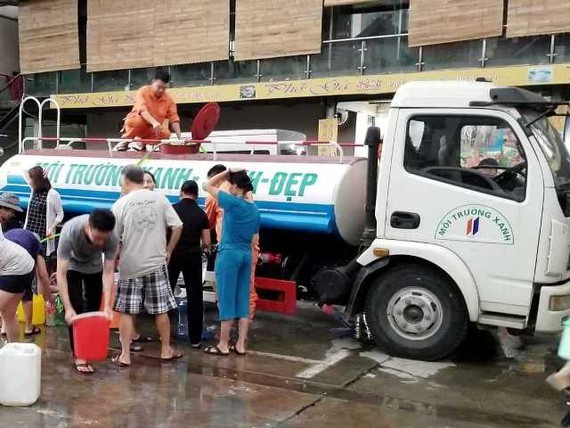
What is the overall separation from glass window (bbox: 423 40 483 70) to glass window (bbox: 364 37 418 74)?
35cm

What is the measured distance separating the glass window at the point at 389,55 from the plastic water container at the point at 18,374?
12.3m

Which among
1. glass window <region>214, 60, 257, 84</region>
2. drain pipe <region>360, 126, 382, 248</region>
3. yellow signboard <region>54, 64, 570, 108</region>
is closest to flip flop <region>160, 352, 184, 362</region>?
drain pipe <region>360, 126, 382, 248</region>

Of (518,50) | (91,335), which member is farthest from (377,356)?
(518,50)

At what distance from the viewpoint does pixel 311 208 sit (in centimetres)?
664

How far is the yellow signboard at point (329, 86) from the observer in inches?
529

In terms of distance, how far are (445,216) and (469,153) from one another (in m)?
A: 0.61

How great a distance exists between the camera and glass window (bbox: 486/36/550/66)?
13.5m

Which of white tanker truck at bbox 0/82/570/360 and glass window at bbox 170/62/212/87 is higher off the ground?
glass window at bbox 170/62/212/87

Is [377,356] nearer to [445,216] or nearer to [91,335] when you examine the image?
[445,216]

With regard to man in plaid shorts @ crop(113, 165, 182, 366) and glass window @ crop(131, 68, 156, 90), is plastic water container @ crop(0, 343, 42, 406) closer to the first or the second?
man in plaid shorts @ crop(113, 165, 182, 366)

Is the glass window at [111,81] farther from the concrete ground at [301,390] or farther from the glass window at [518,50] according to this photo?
the concrete ground at [301,390]

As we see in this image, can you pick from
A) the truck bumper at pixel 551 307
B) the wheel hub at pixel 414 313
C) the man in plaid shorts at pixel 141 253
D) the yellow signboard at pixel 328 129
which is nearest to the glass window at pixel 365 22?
the yellow signboard at pixel 328 129

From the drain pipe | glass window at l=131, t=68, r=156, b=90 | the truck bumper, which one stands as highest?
glass window at l=131, t=68, r=156, b=90

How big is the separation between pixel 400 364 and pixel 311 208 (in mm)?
1727
